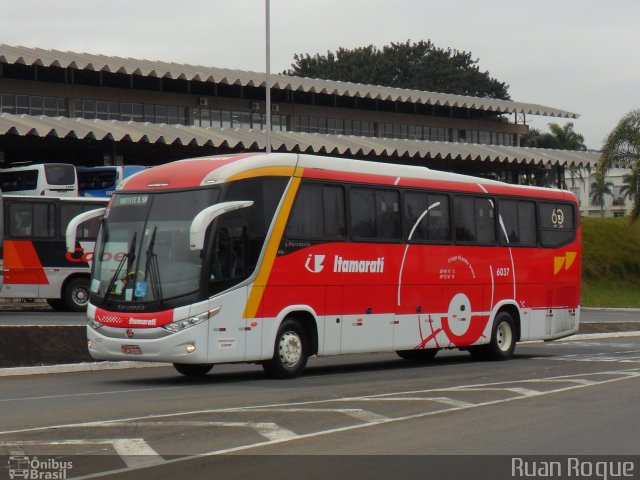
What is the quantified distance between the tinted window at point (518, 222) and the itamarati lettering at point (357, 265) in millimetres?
4141

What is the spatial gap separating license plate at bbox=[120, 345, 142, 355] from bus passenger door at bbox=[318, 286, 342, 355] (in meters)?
3.24

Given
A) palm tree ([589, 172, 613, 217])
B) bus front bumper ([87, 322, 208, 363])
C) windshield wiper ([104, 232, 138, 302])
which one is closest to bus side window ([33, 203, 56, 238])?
windshield wiper ([104, 232, 138, 302])

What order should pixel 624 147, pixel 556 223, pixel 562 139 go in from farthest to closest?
pixel 562 139 < pixel 624 147 < pixel 556 223

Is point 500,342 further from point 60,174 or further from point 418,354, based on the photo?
point 60,174

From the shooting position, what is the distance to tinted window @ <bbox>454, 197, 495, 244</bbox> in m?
21.7

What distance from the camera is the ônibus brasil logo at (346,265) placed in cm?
1823

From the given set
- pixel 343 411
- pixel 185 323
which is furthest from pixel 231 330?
pixel 343 411

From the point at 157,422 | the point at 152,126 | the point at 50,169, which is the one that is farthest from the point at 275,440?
the point at 152,126

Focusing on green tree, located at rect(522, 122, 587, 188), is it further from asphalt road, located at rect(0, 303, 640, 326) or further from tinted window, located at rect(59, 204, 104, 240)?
tinted window, located at rect(59, 204, 104, 240)

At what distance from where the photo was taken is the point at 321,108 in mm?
73938

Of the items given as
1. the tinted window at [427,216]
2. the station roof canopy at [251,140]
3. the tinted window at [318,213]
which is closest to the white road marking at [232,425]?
the tinted window at [318,213]

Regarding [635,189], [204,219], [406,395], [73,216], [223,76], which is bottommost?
[406,395]

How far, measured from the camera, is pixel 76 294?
3356 centimetres

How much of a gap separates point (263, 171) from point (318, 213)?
1.44 meters
